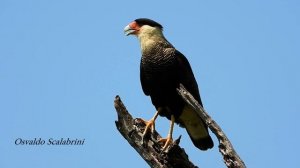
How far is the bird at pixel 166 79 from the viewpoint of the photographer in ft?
21.7

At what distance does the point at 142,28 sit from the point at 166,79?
0.92 m

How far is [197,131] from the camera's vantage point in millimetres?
7055

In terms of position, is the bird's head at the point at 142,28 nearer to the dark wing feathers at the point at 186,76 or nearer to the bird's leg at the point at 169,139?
the dark wing feathers at the point at 186,76

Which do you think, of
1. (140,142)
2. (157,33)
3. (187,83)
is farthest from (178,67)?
(140,142)

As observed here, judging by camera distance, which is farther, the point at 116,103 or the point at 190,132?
the point at 190,132

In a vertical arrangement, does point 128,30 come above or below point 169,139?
above

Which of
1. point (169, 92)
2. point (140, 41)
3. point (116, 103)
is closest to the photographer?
point (116, 103)

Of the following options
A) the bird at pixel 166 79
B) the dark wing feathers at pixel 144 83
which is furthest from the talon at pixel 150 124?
the dark wing feathers at pixel 144 83

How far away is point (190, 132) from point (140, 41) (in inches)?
53.7

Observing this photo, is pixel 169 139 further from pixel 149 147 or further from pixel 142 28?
pixel 142 28

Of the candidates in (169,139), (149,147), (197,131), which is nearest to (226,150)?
(149,147)

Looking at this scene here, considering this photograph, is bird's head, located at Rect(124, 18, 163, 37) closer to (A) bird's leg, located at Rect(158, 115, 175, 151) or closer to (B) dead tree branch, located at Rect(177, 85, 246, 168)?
(A) bird's leg, located at Rect(158, 115, 175, 151)

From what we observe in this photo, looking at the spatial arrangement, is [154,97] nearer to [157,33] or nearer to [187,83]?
[187,83]

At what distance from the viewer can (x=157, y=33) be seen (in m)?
7.12
